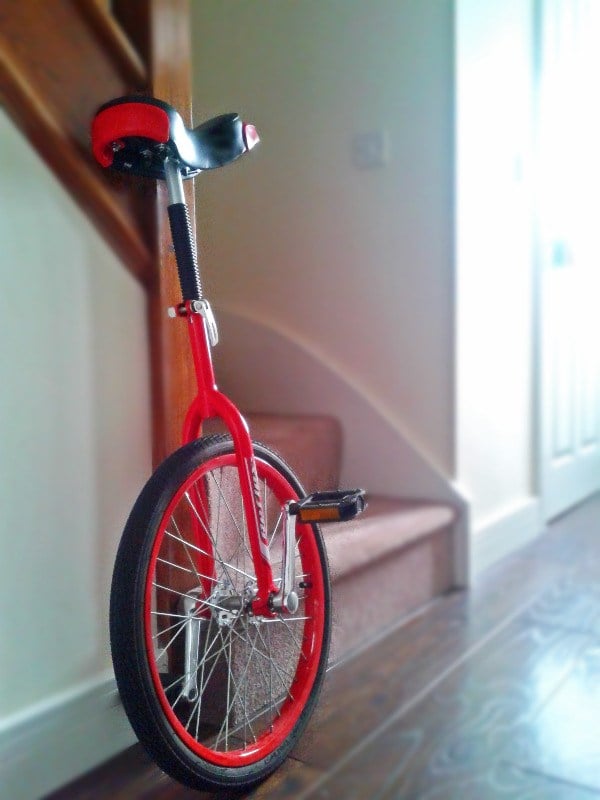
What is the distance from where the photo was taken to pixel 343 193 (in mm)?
931

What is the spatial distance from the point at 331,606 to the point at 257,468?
7 centimetres

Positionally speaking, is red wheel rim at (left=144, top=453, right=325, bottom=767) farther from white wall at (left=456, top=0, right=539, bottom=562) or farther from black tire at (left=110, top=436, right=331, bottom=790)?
white wall at (left=456, top=0, right=539, bottom=562)

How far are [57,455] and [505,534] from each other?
1.67 m

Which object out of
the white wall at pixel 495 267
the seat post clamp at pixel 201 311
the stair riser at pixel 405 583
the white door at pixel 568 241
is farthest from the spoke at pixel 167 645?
the white door at pixel 568 241

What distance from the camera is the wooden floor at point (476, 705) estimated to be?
2.48ft

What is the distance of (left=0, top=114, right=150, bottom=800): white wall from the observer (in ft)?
0.95

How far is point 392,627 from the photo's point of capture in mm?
1253

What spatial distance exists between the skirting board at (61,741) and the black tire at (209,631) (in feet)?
0.06

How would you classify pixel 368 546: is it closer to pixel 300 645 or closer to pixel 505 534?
pixel 300 645

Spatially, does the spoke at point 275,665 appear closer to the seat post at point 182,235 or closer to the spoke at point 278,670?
the spoke at point 278,670

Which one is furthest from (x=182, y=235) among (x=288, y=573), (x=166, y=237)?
(x=288, y=573)

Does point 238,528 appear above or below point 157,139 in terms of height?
below

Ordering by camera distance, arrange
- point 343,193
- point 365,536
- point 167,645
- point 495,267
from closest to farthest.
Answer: point 167,645 → point 365,536 → point 343,193 → point 495,267

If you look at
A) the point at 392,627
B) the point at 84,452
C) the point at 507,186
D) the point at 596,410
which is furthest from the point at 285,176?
the point at 596,410
